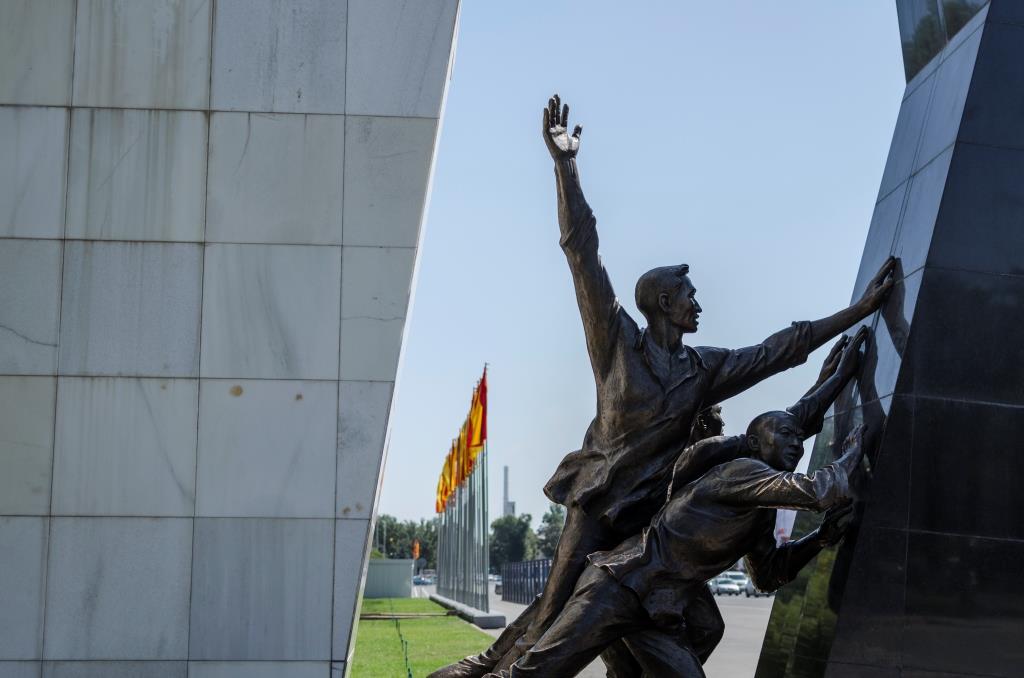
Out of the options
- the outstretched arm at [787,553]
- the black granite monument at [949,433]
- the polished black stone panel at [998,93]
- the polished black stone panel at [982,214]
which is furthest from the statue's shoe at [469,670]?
the polished black stone panel at [998,93]

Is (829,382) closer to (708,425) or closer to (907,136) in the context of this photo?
(708,425)

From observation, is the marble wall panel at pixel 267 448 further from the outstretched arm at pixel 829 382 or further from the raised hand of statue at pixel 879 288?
the raised hand of statue at pixel 879 288

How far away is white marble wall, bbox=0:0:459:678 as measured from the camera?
791cm

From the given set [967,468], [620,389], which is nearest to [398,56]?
[620,389]

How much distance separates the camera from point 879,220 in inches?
287

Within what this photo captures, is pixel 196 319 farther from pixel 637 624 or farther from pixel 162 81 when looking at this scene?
pixel 637 624

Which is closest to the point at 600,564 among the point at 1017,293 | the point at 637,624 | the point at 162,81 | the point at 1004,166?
the point at 637,624

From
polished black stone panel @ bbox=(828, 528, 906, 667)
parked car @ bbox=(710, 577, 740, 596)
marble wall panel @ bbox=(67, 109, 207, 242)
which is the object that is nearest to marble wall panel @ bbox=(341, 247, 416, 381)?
marble wall panel @ bbox=(67, 109, 207, 242)

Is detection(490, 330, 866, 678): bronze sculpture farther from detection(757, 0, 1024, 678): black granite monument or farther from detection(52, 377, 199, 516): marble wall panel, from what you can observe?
detection(52, 377, 199, 516): marble wall panel

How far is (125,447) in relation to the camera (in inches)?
Result: 316

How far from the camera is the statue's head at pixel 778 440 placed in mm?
5746

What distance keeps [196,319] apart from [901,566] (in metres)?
4.66

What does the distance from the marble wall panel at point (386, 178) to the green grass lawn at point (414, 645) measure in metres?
6.92

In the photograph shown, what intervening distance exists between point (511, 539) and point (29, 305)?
101603 millimetres
